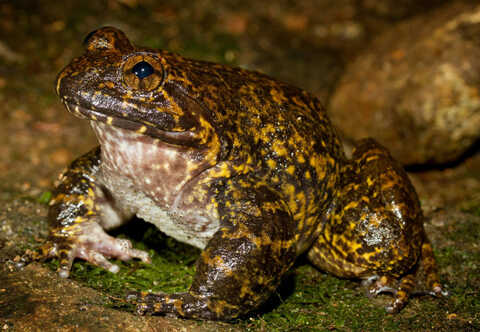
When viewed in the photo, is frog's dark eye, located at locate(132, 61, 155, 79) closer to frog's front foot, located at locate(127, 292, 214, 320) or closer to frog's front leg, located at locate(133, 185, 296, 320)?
frog's front leg, located at locate(133, 185, 296, 320)

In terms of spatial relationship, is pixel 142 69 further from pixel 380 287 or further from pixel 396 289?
pixel 396 289

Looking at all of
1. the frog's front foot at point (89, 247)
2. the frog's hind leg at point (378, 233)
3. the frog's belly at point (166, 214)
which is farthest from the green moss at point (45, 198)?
the frog's hind leg at point (378, 233)

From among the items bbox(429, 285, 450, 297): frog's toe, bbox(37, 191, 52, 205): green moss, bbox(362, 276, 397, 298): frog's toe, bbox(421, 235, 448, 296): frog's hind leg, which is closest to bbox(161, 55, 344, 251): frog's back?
bbox(362, 276, 397, 298): frog's toe

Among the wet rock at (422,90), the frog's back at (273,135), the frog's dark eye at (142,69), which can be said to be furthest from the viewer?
the wet rock at (422,90)

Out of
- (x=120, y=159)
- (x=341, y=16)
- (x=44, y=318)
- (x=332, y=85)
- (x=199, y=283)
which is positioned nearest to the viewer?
(x=44, y=318)

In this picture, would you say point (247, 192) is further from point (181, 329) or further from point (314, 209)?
point (181, 329)

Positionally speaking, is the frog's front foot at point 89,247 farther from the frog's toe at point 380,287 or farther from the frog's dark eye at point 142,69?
the frog's toe at point 380,287

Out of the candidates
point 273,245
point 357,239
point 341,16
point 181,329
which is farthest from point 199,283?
point 341,16
